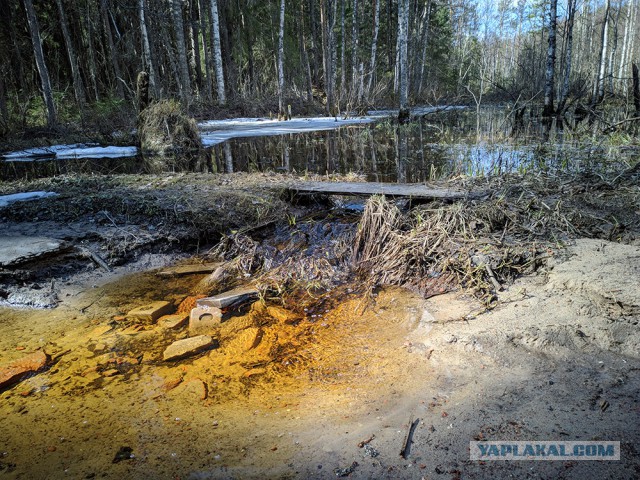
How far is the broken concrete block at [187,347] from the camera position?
2590 millimetres

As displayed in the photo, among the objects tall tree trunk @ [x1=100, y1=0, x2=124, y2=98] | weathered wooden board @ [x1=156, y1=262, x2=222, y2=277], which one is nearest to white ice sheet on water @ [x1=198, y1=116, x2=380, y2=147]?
tall tree trunk @ [x1=100, y1=0, x2=124, y2=98]

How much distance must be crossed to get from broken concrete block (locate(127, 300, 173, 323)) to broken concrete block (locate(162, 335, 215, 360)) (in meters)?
0.50

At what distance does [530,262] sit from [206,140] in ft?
34.3

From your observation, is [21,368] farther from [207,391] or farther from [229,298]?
[229,298]

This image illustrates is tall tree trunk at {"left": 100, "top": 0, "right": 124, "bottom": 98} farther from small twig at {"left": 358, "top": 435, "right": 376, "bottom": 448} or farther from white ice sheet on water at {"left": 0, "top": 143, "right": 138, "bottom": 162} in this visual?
small twig at {"left": 358, "top": 435, "right": 376, "bottom": 448}

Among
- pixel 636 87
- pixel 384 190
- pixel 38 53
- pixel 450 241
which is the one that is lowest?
pixel 450 241

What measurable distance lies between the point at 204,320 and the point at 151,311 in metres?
0.47

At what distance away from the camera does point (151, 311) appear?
123 inches

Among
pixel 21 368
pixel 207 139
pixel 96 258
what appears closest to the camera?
A: pixel 21 368

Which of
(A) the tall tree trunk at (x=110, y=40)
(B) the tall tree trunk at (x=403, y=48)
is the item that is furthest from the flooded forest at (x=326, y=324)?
(A) the tall tree trunk at (x=110, y=40)

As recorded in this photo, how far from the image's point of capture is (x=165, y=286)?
143 inches

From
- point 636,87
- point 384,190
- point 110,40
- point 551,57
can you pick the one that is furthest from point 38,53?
point 636,87

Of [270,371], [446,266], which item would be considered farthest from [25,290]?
[446,266]

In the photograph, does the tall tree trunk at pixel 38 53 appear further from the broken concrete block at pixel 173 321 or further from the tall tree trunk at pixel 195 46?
the broken concrete block at pixel 173 321
